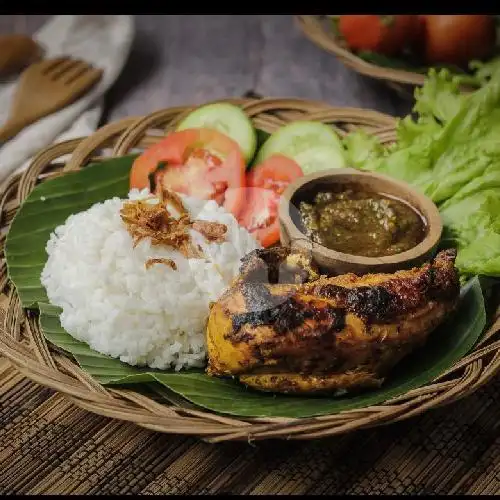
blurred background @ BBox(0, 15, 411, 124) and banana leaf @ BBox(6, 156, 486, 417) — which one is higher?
blurred background @ BBox(0, 15, 411, 124)

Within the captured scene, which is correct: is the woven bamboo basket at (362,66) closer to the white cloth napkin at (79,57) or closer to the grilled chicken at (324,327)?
the white cloth napkin at (79,57)

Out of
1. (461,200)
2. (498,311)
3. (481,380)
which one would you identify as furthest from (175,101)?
(481,380)

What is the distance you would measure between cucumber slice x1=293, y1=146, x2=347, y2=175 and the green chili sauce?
1.49 ft

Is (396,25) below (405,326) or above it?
above

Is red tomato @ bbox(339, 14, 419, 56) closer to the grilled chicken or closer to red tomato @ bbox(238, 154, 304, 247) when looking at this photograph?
red tomato @ bbox(238, 154, 304, 247)

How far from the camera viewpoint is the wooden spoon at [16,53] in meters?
5.52

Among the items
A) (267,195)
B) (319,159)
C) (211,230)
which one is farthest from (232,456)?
(319,159)

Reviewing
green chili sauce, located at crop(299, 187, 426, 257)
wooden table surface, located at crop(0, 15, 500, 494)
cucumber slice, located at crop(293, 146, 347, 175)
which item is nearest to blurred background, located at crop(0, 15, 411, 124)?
cucumber slice, located at crop(293, 146, 347, 175)

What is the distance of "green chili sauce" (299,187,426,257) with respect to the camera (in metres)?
3.56

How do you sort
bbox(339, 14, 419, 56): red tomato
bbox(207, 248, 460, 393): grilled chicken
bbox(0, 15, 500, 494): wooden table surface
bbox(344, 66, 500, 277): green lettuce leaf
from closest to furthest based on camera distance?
bbox(207, 248, 460, 393): grilled chicken < bbox(0, 15, 500, 494): wooden table surface < bbox(344, 66, 500, 277): green lettuce leaf < bbox(339, 14, 419, 56): red tomato

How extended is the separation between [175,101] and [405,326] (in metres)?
3.65

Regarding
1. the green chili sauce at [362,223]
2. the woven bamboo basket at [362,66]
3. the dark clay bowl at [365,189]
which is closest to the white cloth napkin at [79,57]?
the woven bamboo basket at [362,66]

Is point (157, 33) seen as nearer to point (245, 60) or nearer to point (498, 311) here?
point (245, 60)

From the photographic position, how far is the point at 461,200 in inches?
156
